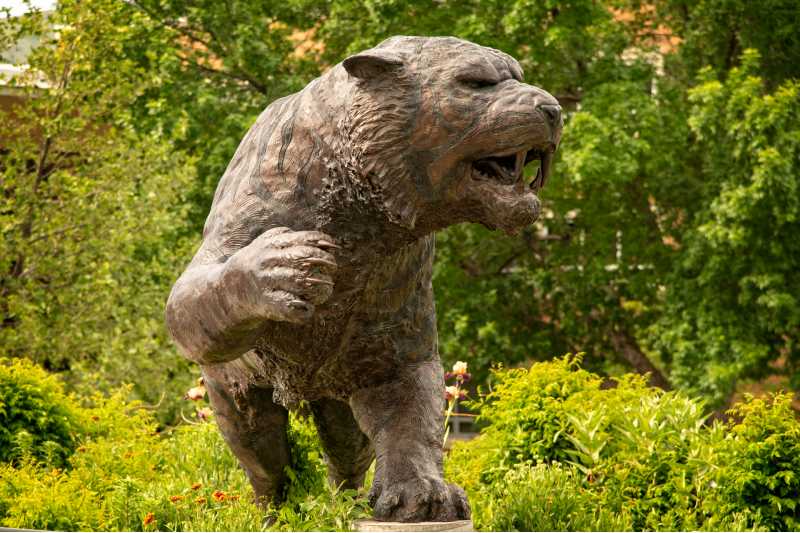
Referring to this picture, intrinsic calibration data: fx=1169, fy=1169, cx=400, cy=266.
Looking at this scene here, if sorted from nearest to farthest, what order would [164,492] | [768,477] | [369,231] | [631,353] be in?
[369,231] < [768,477] < [164,492] < [631,353]

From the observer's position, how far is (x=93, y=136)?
1266 centimetres

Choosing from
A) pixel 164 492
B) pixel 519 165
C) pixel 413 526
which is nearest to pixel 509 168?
pixel 519 165

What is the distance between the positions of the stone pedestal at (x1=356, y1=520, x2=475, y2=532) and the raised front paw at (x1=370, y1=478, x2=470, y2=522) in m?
0.03

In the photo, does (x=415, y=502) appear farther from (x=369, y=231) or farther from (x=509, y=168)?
(x=509, y=168)

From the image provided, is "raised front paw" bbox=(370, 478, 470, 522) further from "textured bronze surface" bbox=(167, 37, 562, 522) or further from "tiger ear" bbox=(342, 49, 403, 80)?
"tiger ear" bbox=(342, 49, 403, 80)

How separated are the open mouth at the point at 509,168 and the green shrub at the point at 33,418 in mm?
4488

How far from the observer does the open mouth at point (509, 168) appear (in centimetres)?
387

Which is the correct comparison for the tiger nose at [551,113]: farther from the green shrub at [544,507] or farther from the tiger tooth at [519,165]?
the green shrub at [544,507]

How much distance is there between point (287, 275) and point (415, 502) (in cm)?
118

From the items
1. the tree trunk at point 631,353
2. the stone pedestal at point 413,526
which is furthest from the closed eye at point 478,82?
the tree trunk at point 631,353

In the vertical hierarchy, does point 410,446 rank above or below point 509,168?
below

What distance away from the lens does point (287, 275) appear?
363 centimetres

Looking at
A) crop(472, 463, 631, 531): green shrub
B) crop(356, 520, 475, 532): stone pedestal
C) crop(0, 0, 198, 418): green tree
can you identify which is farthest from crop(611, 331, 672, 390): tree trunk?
crop(356, 520, 475, 532): stone pedestal

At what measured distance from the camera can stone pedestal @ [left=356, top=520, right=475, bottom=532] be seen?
430 cm
